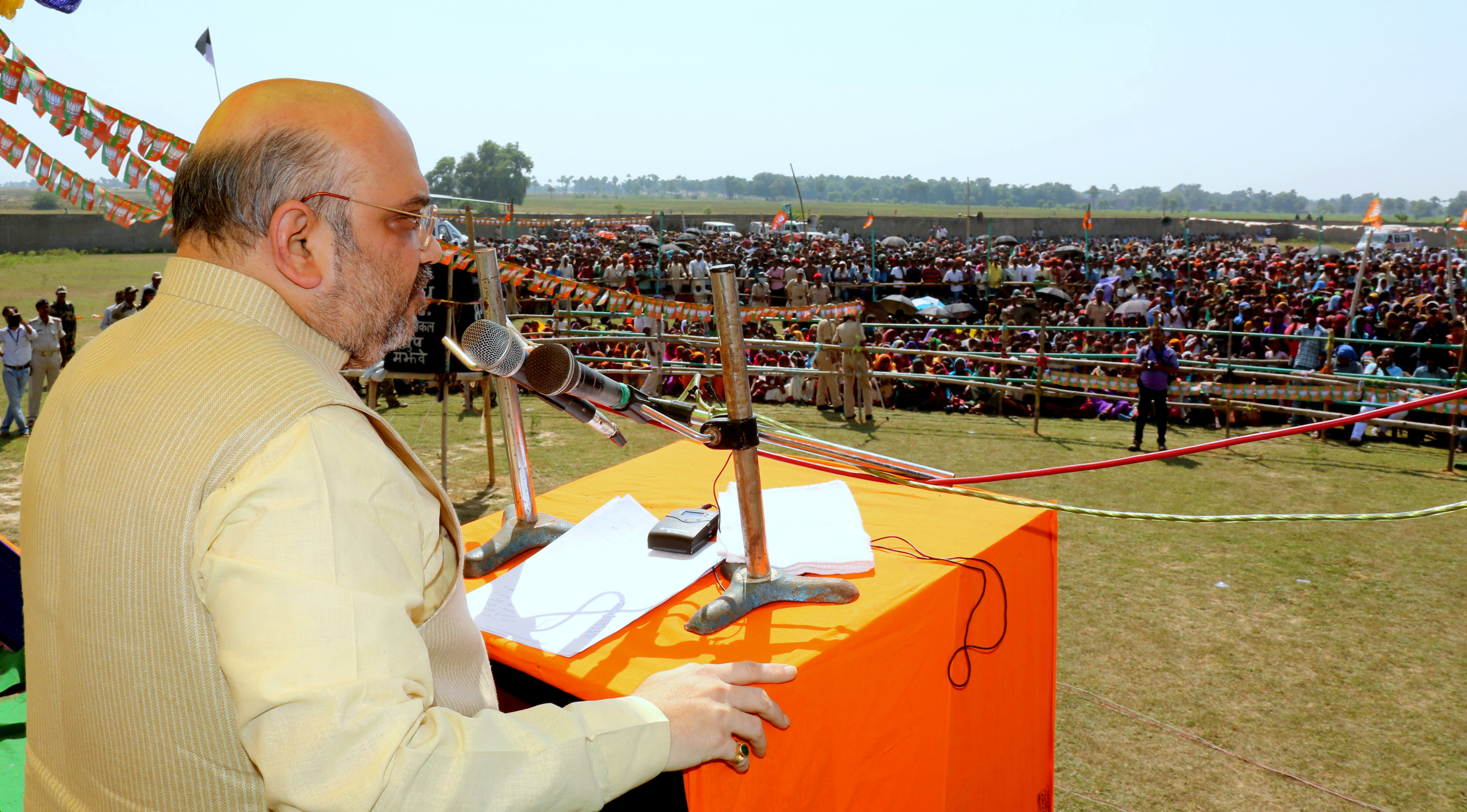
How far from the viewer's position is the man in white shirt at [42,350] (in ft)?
31.6

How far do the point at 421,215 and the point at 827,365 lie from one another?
1001 centimetres

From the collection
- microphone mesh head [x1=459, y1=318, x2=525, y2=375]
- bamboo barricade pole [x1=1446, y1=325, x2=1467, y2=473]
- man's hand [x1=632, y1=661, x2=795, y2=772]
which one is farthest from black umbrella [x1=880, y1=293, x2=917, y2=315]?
man's hand [x1=632, y1=661, x2=795, y2=772]

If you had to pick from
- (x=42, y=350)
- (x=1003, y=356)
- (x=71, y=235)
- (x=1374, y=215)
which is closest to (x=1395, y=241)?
(x=1374, y=215)

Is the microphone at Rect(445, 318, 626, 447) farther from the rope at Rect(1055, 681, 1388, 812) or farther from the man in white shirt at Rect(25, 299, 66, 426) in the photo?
the man in white shirt at Rect(25, 299, 66, 426)

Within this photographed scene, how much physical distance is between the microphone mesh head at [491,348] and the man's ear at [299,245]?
1.59 feet

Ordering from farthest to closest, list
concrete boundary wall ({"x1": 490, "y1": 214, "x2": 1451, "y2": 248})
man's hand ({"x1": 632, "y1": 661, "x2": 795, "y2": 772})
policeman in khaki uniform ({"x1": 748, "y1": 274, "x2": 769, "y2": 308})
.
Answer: concrete boundary wall ({"x1": 490, "y1": 214, "x2": 1451, "y2": 248}) → policeman in khaki uniform ({"x1": 748, "y1": 274, "x2": 769, "y2": 308}) → man's hand ({"x1": 632, "y1": 661, "x2": 795, "y2": 772})

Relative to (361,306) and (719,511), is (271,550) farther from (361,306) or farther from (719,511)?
(719,511)

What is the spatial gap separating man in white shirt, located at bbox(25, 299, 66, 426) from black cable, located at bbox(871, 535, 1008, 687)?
10759mm

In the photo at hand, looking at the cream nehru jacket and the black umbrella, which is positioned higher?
the cream nehru jacket

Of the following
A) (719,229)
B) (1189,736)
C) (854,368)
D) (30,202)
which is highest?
(30,202)

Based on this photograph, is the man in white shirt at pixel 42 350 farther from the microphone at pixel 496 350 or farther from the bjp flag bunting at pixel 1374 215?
the bjp flag bunting at pixel 1374 215

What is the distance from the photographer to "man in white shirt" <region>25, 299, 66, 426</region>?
962 cm

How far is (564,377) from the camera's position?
1581mm

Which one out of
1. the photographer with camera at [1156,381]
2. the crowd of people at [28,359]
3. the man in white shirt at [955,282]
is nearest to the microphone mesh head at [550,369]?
the photographer with camera at [1156,381]
